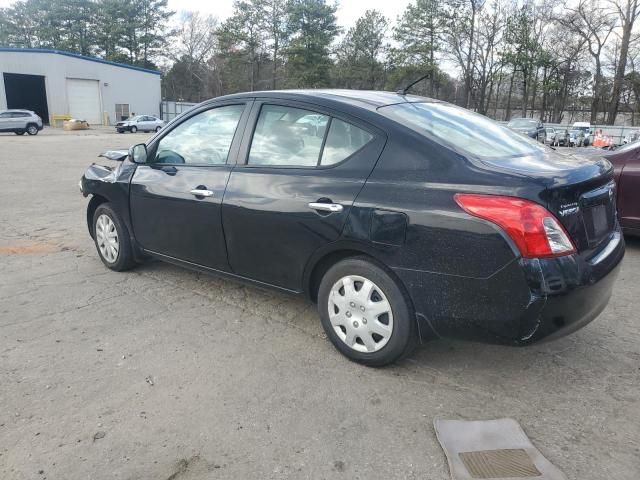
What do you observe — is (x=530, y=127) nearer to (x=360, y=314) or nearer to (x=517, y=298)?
(x=360, y=314)

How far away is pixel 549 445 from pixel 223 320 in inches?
91.3

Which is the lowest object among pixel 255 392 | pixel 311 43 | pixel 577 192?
pixel 255 392

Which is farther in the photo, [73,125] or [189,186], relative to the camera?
[73,125]

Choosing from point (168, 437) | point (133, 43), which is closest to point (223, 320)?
point (168, 437)

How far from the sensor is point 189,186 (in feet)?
13.0

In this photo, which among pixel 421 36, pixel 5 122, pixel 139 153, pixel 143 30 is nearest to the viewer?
pixel 139 153

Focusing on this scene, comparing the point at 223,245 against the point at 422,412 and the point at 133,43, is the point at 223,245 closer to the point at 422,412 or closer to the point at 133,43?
the point at 422,412

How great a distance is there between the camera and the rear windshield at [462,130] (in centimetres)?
309

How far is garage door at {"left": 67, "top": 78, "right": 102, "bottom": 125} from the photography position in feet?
145

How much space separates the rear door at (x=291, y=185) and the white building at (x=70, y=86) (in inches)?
1766

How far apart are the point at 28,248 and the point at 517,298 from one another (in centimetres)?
531

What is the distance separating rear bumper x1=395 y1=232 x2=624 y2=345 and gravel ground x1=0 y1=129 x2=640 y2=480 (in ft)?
1.47

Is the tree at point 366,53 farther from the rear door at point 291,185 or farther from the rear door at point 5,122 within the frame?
the rear door at point 291,185

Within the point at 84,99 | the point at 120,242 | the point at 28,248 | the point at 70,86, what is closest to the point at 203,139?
the point at 120,242
